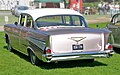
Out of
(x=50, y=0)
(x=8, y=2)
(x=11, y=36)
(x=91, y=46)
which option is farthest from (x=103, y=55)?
(x=8, y=2)

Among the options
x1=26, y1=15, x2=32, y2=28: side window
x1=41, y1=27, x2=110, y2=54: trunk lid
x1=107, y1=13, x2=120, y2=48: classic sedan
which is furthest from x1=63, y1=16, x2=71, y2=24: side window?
x1=107, y1=13, x2=120, y2=48: classic sedan

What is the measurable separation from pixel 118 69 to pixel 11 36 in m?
4.14

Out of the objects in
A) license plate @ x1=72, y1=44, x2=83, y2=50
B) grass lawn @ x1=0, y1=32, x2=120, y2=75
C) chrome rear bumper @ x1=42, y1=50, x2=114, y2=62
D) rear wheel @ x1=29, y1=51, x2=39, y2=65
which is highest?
license plate @ x1=72, y1=44, x2=83, y2=50

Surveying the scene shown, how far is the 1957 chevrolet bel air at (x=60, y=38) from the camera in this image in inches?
335

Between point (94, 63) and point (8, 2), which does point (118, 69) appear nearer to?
point (94, 63)

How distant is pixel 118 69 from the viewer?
900cm

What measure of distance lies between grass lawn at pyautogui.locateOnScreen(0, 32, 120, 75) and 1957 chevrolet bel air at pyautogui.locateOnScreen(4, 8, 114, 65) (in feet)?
1.04

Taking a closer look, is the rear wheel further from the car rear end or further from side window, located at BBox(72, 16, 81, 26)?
side window, located at BBox(72, 16, 81, 26)

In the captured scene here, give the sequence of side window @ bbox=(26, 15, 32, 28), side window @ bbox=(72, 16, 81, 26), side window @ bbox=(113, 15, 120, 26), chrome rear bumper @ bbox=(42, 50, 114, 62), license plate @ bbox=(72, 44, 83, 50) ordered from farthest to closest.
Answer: side window @ bbox=(113, 15, 120, 26) < side window @ bbox=(72, 16, 81, 26) < side window @ bbox=(26, 15, 32, 28) < license plate @ bbox=(72, 44, 83, 50) < chrome rear bumper @ bbox=(42, 50, 114, 62)

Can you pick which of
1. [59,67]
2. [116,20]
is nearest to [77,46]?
[59,67]

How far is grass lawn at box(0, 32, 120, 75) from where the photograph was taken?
8578 millimetres

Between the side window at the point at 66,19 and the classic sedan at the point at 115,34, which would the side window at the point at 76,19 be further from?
the classic sedan at the point at 115,34

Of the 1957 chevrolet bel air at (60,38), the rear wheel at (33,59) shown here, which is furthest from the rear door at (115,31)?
the rear wheel at (33,59)

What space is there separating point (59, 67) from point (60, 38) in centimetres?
112
